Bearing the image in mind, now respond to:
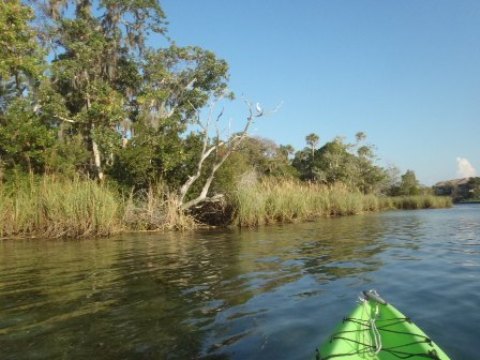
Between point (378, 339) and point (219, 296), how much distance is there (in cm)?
304

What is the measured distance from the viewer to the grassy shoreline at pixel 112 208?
1454 centimetres

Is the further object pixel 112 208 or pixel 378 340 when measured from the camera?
pixel 112 208

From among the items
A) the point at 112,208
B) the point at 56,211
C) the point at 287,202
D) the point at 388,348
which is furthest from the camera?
the point at 287,202

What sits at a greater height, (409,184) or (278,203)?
(409,184)

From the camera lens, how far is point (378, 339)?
375 centimetres

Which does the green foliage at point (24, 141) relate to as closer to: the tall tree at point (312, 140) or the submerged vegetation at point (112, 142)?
the submerged vegetation at point (112, 142)

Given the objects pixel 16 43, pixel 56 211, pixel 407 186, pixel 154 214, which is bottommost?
pixel 154 214

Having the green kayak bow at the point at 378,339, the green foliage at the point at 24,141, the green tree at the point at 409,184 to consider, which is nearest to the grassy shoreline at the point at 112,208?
the green foliage at the point at 24,141

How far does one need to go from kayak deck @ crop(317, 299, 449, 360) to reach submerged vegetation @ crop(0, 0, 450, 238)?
11958 millimetres

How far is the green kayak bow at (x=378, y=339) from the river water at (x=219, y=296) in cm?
54

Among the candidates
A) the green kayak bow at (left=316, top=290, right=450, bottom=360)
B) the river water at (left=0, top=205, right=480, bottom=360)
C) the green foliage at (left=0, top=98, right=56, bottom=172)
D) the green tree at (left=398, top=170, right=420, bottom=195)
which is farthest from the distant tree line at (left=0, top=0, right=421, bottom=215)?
the green tree at (left=398, top=170, right=420, bottom=195)

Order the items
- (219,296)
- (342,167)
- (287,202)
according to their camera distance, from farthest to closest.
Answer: (342,167), (287,202), (219,296)

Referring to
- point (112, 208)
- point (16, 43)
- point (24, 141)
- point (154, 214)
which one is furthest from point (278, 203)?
point (16, 43)

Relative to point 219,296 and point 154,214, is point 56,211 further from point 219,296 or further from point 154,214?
point 219,296
